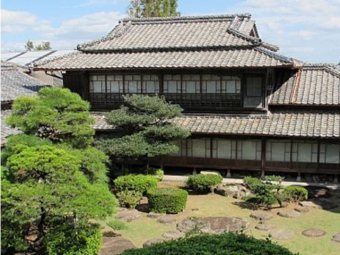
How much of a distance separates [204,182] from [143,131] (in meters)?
3.88

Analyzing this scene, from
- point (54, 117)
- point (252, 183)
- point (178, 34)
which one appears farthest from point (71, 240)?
point (178, 34)

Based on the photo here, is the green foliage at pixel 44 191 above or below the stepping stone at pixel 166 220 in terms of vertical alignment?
above

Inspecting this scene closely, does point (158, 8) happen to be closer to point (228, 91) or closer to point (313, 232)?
point (228, 91)

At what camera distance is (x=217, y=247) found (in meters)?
10.2

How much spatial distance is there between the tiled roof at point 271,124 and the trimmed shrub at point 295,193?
10.6ft

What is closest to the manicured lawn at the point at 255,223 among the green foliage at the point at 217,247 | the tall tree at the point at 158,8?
the green foliage at the point at 217,247

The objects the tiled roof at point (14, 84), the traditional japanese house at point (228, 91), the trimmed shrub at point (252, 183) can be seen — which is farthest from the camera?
the traditional japanese house at point (228, 91)

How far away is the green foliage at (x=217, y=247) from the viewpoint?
998 centimetres

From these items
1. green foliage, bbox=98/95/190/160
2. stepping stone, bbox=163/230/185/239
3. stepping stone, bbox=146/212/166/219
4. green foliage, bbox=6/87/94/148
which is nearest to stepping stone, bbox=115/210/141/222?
stepping stone, bbox=146/212/166/219

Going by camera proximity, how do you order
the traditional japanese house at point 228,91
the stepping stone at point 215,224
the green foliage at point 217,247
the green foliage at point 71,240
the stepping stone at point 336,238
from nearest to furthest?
1. the green foliage at point 217,247
2. the green foliage at point 71,240
3. the stepping stone at point 336,238
4. the stepping stone at point 215,224
5. the traditional japanese house at point 228,91

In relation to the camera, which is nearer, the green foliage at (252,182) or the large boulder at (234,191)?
the green foliage at (252,182)

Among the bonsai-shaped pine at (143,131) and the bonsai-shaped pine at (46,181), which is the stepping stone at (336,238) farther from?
the bonsai-shaped pine at (143,131)

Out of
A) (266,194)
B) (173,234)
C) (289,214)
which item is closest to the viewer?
(173,234)

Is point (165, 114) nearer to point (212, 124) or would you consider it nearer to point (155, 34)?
point (212, 124)
